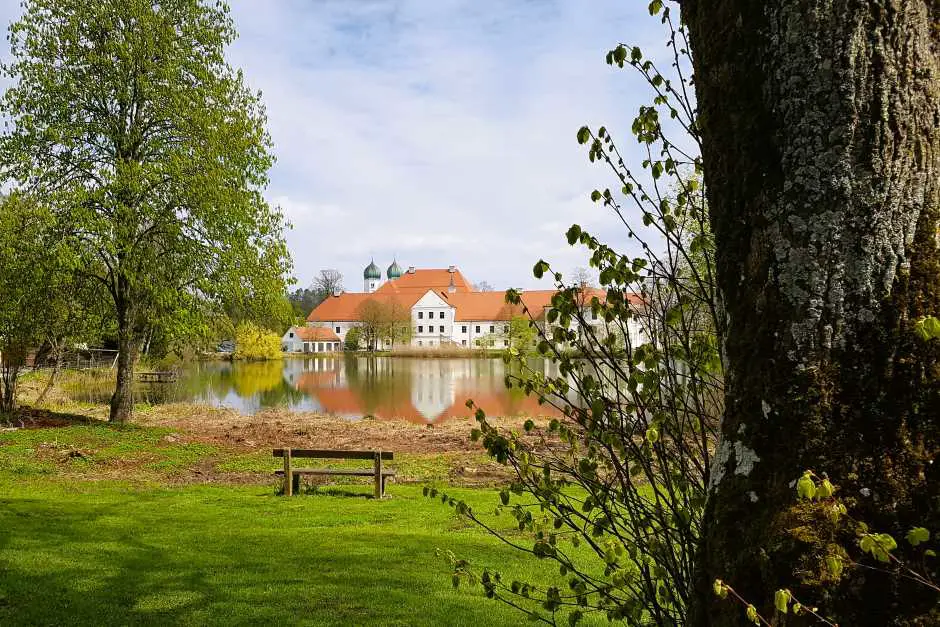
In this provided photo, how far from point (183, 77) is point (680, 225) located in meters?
17.9

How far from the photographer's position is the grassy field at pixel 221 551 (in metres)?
5.26

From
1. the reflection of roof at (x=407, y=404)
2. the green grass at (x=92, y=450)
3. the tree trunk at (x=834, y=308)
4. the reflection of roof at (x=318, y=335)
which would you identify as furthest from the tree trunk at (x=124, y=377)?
the reflection of roof at (x=318, y=335)

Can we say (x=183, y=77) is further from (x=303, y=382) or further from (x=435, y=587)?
(x=303, y=382)

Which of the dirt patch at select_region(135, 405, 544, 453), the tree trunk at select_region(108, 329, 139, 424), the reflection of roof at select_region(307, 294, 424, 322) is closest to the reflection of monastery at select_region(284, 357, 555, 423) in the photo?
the dirt patch at select_region(135, 405, 544, 453)

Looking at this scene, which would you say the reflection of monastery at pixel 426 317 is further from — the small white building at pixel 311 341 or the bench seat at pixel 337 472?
the bench seat at pixel 337 472

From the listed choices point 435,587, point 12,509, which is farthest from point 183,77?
point 435,587

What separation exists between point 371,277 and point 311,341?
26589 millimetres

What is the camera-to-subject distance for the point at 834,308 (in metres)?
1.72

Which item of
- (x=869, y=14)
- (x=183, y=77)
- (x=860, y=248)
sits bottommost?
(x=860, y=248)

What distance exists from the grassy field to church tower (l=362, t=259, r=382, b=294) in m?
109

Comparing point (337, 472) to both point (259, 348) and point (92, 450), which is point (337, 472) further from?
point (259, 348)

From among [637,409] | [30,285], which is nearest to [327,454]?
[637,409]

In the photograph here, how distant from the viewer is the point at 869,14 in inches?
68.8

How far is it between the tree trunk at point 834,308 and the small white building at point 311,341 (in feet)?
319
